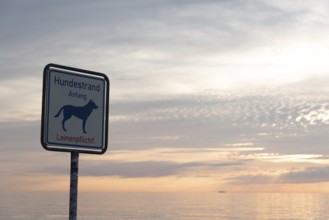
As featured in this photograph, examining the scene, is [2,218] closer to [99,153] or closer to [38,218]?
[38,218]

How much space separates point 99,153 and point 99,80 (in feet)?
3.44

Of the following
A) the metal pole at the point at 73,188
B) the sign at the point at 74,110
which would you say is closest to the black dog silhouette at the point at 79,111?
the sign at the point at 74,110

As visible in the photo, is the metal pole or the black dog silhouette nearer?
the metal pole

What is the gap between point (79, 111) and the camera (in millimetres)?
8453

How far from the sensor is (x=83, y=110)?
336 inches

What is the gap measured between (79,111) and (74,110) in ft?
0.32

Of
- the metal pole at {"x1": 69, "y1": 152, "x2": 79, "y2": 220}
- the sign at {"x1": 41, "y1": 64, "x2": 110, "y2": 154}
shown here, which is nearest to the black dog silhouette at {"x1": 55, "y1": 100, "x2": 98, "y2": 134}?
the sign at {"x1": 41, "y1": 64, "x2": 110, "y2": 154}

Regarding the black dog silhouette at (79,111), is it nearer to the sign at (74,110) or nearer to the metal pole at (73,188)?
the sign at (74,110)

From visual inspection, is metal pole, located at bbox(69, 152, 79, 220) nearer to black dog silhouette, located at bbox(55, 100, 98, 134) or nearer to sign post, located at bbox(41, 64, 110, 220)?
sign post, located at bbox(41, 64, 110, 220)

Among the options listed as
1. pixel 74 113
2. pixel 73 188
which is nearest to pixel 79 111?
pixel 74 113

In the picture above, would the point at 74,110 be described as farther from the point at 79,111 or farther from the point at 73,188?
the point at 73,188

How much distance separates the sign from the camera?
8.26m

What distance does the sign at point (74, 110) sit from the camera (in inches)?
325

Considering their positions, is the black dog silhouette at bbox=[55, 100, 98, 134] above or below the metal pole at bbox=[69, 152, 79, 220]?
above
